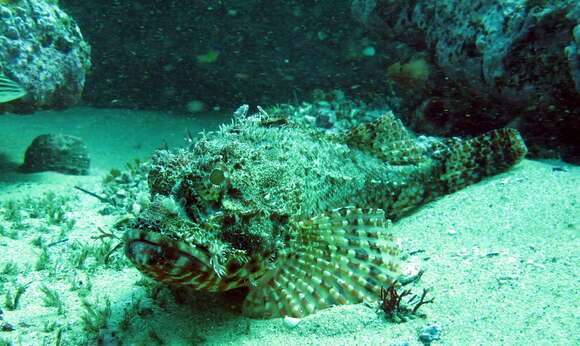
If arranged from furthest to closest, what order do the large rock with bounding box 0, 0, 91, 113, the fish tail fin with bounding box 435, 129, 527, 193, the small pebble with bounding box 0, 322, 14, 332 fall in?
the large rock with bounding box 0, 0, 91, 113 < the fish tail fin with bounding box 435, 129, 527, 193 < the small pebble with bounding box 0, 322, 14, 332

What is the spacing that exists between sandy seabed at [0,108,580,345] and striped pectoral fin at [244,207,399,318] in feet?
0.44

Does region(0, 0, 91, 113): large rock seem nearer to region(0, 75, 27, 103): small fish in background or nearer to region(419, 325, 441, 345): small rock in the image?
region(0, 75, 27, 103): small fish in background

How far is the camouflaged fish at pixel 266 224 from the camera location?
8.43 ft

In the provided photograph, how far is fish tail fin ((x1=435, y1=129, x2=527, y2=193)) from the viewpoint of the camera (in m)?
5.32

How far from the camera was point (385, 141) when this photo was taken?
205 inches

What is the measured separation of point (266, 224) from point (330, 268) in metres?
0.74

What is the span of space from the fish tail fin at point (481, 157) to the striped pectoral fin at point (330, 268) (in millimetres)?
2381

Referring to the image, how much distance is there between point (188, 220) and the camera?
2.67 m

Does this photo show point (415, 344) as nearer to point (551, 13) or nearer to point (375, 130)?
point (375, 130)

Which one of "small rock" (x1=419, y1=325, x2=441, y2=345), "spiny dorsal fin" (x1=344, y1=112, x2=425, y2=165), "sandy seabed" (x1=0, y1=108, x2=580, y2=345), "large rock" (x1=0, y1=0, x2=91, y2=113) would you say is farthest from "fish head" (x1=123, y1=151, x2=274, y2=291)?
"large rock" (x1=0, y1=0, x2=91, y2=113)

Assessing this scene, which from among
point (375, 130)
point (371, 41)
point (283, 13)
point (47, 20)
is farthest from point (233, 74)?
point (375, 130)

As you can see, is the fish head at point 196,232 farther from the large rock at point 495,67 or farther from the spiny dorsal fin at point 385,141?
the large rock at point 495,67

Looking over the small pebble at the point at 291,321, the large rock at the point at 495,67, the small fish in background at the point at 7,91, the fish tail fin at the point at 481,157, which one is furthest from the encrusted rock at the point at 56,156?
the fish tail fin at the point at 481,157

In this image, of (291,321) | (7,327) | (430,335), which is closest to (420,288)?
(430,335)
